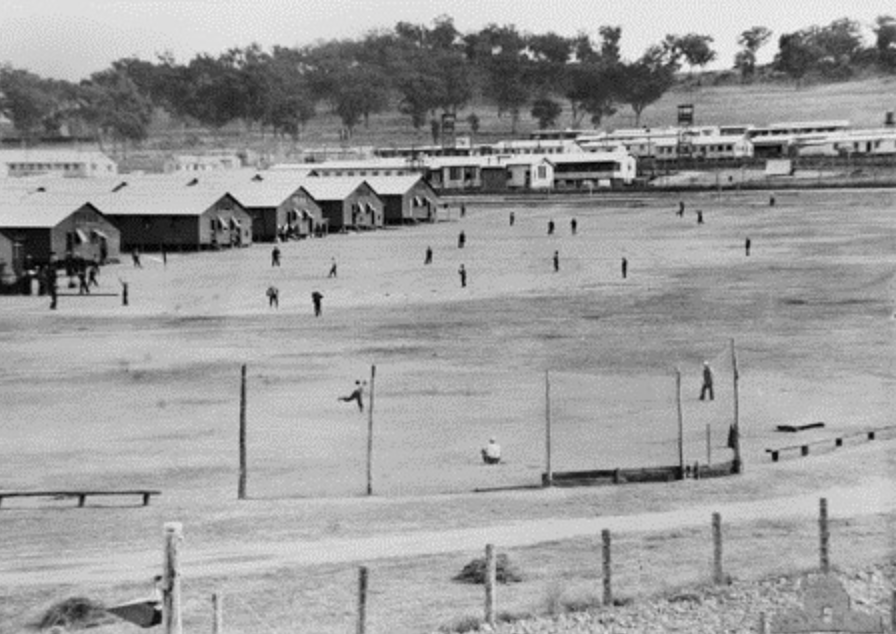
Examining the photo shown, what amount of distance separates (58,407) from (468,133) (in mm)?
143991

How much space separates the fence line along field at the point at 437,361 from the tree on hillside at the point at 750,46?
13254cm

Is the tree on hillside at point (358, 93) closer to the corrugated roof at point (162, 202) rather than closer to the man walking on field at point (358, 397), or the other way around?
the corrugated roof at point (162, 202)

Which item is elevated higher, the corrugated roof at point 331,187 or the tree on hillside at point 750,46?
the tree on hillside at point 750,46

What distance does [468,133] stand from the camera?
173125mm

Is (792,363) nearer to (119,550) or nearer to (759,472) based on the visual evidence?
(759,472)

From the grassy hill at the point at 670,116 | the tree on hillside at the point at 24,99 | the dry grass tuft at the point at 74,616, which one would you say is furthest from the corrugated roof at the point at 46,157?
the dry grass tuft at the point at 74,616

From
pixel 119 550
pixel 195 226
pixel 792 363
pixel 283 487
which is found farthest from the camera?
pixel 195 226

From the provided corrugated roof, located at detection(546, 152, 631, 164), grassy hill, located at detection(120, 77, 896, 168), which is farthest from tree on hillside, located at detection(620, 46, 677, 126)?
corrugated roof, located at detection(546, 152, 631, 164)

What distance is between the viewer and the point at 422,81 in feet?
558

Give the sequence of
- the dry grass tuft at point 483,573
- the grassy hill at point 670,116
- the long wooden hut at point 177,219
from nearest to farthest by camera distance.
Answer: the dry grass tuft at point 483,573, the long wooden hut at point 177,219, the grassy hill at point 670,116

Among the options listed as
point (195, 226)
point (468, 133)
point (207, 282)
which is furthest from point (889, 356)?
point (468, 133)

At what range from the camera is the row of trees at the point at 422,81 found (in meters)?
171

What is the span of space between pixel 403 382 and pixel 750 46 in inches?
6747

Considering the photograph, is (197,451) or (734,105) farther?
(734,105)
